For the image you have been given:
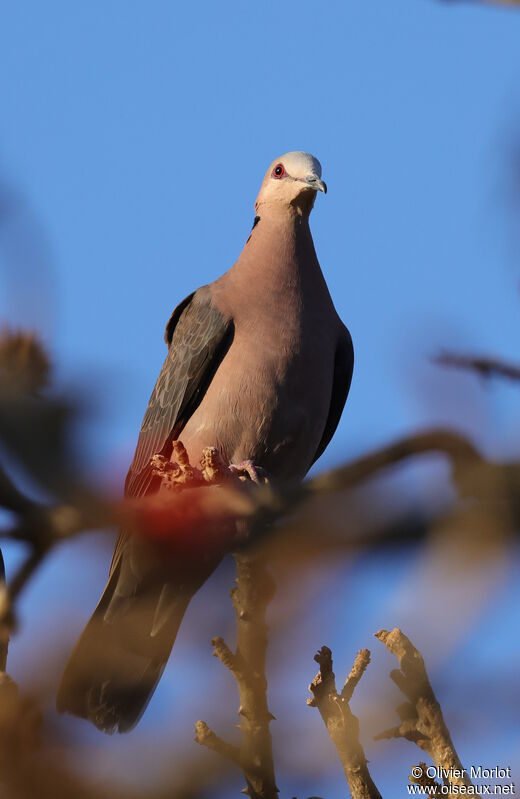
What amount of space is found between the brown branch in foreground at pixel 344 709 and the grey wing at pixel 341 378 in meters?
2.85

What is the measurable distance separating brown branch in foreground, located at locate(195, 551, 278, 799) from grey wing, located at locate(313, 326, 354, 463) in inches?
128

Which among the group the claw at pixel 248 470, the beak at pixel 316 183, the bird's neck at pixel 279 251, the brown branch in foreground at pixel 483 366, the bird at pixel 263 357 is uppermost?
the beak at pixel 316 183

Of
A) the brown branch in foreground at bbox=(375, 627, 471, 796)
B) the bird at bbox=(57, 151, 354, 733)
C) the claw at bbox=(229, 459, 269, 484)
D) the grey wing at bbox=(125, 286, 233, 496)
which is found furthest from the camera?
the grey wing at bbox=(125, 286, 233, 496)

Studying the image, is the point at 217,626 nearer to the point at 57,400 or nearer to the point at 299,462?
the point at 57,400

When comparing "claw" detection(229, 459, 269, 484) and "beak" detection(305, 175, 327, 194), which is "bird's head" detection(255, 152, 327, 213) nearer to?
"beak" detection(305, 175, 327, 194)

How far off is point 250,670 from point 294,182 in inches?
159

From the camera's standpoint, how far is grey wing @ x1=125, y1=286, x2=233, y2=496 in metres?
5.19

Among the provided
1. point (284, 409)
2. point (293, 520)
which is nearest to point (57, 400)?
point (293, 520)

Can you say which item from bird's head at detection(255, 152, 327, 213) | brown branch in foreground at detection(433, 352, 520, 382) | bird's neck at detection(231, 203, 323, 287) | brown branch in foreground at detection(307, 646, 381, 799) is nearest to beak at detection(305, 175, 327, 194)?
bird's head at detection(255, 152, 327, 213)

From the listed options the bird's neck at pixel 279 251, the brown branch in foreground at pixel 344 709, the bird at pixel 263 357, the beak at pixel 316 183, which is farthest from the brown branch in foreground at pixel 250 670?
the beak at pixel 316 183

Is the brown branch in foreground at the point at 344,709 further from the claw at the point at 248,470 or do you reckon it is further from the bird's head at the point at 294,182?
the bird's head at the point at 294,182

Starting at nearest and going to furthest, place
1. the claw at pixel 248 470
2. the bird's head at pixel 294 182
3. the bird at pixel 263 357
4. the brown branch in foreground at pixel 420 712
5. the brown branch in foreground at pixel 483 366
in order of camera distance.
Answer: the brown branch in foreground at pixel 483 366 → the brown branch in foreground at pixel 420 712 → the claw at pixel 248 470 → the bird at pixel 263 357 → the bird's head at pixel 294 182

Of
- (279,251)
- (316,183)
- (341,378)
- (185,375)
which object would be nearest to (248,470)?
(185,375)

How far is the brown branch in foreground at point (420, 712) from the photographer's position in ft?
5.73
